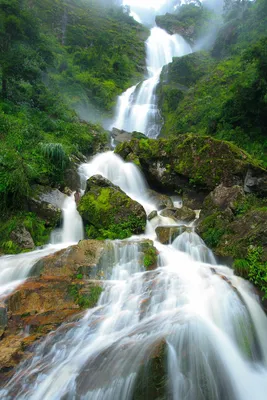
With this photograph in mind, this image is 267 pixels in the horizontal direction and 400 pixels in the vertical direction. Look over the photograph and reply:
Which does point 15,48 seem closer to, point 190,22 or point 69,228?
point 69,228

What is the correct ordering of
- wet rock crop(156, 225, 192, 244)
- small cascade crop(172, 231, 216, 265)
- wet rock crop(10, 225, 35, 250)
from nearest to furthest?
small cascade crop(172, 231, 216, 265), wet rock crop(10, 225, 35, 250), wet rock crop(156, 225, 192, 244)

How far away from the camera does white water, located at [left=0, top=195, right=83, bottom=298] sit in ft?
21.0

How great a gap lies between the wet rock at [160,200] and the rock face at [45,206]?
169 inches

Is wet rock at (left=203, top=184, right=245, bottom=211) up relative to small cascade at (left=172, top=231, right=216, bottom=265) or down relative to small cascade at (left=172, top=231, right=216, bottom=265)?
up

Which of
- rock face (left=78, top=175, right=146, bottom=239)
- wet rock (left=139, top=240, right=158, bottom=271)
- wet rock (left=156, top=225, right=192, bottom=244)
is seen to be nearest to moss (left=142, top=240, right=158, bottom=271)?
wet rock (left=139, top=240, right=158, bottom=271)

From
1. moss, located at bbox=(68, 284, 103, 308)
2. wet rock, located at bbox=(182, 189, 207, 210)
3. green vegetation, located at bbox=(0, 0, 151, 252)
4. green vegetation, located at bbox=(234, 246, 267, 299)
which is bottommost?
moss, located at bbox=(68, 284, 103, 308)

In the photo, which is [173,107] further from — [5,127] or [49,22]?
Result: [49,22]

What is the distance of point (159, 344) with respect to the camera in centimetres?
417

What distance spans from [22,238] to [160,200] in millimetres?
6085

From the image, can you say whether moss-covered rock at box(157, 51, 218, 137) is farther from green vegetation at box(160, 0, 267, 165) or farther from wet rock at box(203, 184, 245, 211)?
wet rock at box(203, 184, 245, 211)

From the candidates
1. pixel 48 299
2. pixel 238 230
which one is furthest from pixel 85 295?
pixel 238 230

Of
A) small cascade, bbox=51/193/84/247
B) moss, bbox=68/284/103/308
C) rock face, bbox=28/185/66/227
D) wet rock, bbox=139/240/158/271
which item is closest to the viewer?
moss, bbox=68/284/103/308

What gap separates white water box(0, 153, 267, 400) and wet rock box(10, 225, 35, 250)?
322 centimetres

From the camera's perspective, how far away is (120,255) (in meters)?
7.10
